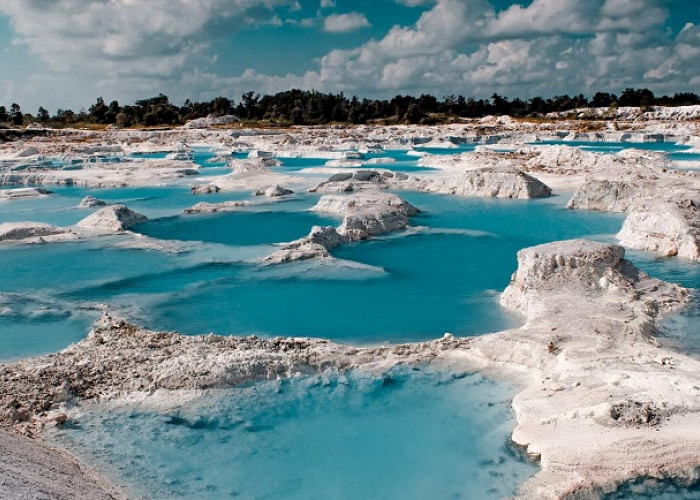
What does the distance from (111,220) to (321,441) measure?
53.6ft

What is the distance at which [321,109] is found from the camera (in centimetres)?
9669

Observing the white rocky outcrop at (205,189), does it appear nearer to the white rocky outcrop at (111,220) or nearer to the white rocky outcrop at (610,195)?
the white rocky outcrop at (111,220)

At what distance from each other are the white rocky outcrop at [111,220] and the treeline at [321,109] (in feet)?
232

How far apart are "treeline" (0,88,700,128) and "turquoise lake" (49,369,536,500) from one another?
82933 mm

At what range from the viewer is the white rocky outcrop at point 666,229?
669 inches

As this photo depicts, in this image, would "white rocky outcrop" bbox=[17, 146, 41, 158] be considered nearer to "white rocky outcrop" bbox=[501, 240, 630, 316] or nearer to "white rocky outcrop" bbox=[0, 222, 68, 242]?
"white rocky outcrop" bbox=[0, 222, 68, 242]

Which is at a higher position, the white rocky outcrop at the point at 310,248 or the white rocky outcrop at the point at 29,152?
the white rocky outcrop at the point at 29,152

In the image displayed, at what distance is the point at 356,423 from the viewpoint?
8.58 meters


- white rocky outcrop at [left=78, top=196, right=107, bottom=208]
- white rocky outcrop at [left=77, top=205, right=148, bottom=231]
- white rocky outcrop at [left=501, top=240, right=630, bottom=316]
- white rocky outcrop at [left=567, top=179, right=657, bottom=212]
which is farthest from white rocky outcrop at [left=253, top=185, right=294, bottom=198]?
white rocky outcrop at [left=501, top=240, right=630, bottom=316]

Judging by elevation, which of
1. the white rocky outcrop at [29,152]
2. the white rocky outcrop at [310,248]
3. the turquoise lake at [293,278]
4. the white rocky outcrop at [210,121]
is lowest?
the turquoise lake at [293,278]

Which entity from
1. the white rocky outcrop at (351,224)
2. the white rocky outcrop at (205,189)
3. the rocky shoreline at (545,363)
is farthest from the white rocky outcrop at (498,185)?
the white rocky outcrop at (205,189)

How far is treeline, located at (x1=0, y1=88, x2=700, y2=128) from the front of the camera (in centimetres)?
9450

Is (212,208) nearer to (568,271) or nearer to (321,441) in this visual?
(568,271)

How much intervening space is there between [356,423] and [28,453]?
155 inches
